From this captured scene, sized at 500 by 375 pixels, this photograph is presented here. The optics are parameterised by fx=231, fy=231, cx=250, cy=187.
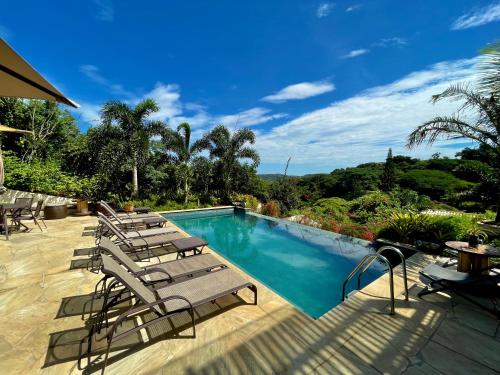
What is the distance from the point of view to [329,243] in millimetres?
6957

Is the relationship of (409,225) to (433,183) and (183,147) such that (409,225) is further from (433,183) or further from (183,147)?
(433,183)

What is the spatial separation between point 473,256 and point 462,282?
2.40 feet

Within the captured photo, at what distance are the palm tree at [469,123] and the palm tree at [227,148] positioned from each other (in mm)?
9135

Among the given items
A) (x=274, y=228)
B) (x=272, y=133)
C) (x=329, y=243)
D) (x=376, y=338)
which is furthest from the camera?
(x=272, y=133)

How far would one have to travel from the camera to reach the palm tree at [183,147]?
13.0 meters

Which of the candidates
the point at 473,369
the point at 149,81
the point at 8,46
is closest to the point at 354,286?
the point at 473,369

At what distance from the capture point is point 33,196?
927cm

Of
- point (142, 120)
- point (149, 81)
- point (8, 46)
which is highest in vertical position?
point (149, 81)

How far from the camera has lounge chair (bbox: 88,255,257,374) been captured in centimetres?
229

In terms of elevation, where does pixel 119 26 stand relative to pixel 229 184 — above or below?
above

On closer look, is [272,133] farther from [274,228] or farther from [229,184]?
[274,228]

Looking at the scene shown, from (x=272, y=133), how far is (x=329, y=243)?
17435 millimetres

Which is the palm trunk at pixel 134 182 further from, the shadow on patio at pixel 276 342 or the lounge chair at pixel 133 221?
the shadow on patio at pixel 276 342

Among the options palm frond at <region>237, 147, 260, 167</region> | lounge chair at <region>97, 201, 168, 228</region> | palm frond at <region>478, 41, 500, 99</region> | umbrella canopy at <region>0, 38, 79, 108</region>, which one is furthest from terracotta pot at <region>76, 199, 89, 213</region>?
palm frond at <region>478, 41, 500, 99</region>
